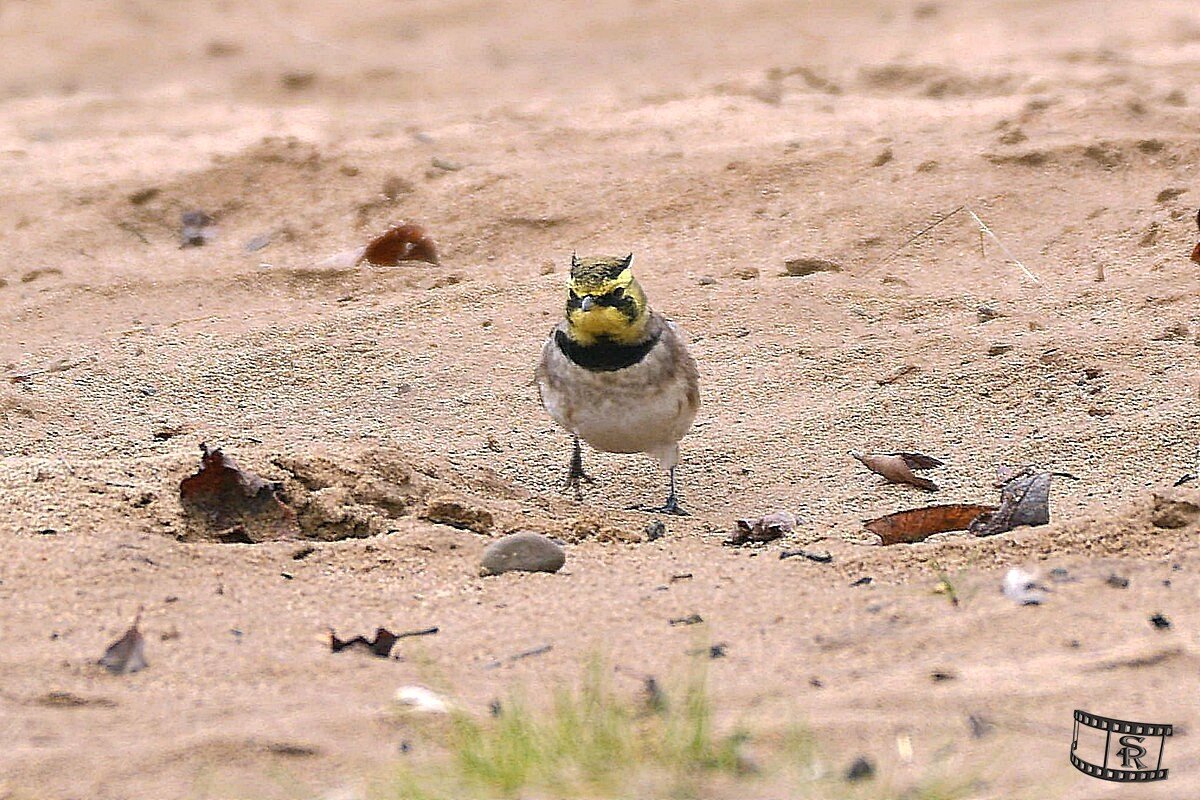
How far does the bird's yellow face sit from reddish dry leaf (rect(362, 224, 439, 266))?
82.9 inches

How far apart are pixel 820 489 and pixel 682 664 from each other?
180cm

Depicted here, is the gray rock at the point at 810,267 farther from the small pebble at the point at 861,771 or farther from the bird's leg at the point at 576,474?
the small pebble at the point at 861,771

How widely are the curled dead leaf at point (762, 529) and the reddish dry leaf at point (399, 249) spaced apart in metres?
2.91

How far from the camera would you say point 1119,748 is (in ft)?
9.21

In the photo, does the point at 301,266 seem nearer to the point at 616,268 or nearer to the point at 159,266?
the point at 159,266

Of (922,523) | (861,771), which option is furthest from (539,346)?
(861,771)

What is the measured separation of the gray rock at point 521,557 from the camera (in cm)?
389

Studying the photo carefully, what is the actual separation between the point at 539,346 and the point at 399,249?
1193 mm

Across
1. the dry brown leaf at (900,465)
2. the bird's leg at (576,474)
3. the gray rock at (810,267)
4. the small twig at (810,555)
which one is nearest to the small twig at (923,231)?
the gray rock at (810,267)

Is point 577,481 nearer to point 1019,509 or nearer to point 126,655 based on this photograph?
point 1019,509

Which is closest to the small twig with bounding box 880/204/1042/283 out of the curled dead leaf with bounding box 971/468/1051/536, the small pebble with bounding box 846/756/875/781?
the curled dead leaf with bounding box 971/468/1051/536

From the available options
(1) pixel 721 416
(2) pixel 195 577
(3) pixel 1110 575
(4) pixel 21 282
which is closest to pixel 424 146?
(4) pixel 21 282

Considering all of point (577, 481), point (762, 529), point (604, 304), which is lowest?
point (577, 481)

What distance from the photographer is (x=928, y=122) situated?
802 centimetres
